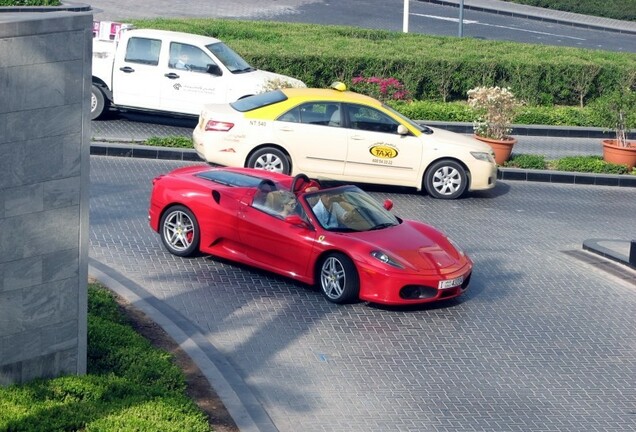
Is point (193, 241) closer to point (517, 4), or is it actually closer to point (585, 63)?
point (585, 63)

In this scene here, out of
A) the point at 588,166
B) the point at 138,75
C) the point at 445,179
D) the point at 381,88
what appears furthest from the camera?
the point at 381,88

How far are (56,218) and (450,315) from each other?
5480 mm

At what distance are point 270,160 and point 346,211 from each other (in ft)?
16.4

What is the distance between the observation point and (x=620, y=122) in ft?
75.6

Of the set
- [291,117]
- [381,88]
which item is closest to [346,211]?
[291,117]

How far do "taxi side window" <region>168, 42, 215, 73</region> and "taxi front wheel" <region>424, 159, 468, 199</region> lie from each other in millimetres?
5731

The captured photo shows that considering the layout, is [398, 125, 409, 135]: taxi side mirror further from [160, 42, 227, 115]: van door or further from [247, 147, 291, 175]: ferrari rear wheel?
[160, 42, 227, 115]: van door

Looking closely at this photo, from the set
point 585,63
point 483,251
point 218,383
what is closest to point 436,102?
point 585,63

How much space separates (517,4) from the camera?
141ft

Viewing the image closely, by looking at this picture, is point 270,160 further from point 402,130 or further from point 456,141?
A: point 456,141

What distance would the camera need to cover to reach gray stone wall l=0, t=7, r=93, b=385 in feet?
31.3

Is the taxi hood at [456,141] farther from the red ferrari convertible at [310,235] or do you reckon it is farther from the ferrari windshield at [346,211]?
the ferrari windshield at [346,211]

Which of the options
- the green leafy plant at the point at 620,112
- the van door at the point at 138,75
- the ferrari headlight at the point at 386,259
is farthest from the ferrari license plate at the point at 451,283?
the van door at the point at 138,75

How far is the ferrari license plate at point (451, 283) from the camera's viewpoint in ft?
44.9
